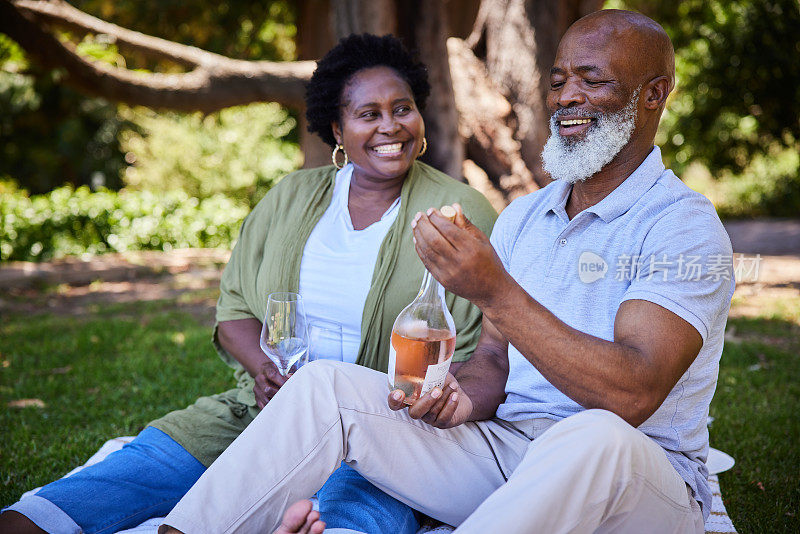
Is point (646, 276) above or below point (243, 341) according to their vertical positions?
above

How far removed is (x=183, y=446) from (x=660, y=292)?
214cm

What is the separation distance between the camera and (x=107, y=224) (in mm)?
11820

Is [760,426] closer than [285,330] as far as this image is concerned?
No

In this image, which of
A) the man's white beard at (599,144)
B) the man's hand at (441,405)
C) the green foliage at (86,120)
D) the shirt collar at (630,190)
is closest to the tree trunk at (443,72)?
the man's white beard at (599,144)

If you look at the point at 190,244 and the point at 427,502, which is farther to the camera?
the point at 190,244

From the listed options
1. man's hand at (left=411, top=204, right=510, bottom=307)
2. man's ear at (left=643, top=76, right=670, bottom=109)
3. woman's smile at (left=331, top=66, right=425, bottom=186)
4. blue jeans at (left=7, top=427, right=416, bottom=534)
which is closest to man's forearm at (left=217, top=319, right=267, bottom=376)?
blue jeans at (left=7, top=427, right=416, bottom=534)

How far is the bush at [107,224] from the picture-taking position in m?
10.8

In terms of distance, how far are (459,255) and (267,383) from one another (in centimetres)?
138

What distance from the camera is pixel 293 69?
7824 millimetres

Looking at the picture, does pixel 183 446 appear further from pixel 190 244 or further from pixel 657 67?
pixel 190 244

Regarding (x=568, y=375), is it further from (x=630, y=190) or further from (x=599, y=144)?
(x=599, y=144)

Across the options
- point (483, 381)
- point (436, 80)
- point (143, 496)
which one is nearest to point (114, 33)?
point (436, 80)

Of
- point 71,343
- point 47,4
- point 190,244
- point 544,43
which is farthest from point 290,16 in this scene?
point 71,343

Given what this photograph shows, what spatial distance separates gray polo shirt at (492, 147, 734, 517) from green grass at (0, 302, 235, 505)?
9.64ft
